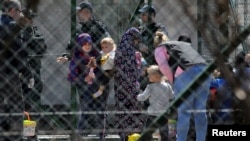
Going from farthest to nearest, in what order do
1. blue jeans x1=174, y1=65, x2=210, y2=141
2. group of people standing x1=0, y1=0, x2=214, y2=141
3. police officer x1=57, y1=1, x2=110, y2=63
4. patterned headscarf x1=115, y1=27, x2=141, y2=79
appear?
patterned headscarf x1=115, y1=27, x2=141, y2=79, police officer x1=57, y1=1, x2=110, y2=63, group of people standing x1=0, y1=0, x2=214, y2=141, blue jeans x1=174, y1=65, x2=210, y2=141

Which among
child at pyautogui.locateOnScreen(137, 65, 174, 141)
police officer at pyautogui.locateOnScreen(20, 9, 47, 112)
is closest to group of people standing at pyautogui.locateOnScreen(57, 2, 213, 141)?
child at pyautogui.locateOnScreen(137, 65, 174, 141)

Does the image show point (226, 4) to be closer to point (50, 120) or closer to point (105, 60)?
point (50, 120)

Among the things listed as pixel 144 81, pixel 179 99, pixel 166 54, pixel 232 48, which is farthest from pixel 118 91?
pixel 232 48

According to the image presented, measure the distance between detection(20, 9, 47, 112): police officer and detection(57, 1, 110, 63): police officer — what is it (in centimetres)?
19

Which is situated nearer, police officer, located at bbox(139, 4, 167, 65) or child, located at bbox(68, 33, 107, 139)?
child, located at bbox(68, 33, 107, 139)

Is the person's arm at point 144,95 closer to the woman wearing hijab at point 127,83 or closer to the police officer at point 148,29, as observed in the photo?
the woman wearing hijab at point 127,83

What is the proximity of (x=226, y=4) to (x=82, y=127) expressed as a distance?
3.81 m

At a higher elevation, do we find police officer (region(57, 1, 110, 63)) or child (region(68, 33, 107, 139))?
police officer (region(57, 1, 110, 63))

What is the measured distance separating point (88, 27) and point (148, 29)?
49 cm

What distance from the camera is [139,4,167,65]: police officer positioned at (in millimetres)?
5656

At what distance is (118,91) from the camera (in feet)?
20.4

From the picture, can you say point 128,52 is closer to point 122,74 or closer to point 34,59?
point 122,74

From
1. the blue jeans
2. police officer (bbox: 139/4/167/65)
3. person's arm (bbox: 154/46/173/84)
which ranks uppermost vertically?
police officer (bbox: 139/4/167/65)

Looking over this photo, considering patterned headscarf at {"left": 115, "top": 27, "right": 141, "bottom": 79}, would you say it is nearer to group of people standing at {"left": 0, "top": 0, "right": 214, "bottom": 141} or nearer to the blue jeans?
group of people standing at {"left": 0, "top": 0, "right": 214, "bottom": 141}
